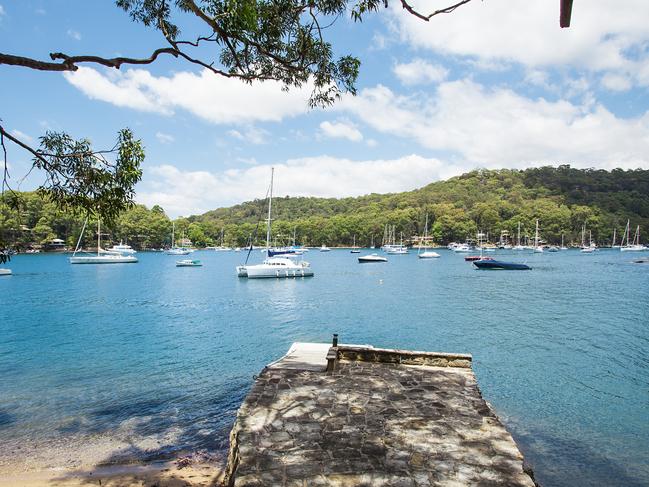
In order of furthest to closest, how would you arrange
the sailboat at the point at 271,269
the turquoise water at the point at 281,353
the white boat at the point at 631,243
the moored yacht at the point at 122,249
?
the white boat at the point at 631,243
the moored yacht at the point at 122,249
the sailboat at the point at 271,269
the turquoise water at the point at 281,353

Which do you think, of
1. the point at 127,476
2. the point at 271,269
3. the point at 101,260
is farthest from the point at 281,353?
the point at 101,260

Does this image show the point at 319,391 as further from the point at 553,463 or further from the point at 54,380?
the point at 54,380

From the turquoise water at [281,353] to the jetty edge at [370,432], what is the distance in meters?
3.06

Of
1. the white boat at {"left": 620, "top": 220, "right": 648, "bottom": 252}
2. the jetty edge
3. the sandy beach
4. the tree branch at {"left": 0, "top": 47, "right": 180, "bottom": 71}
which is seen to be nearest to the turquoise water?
the sandy beach

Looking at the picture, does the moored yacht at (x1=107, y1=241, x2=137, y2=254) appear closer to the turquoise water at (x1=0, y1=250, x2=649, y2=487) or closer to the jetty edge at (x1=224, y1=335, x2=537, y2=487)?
the turquoise water at (x1=0, y1=250, x2=649, y2=487)

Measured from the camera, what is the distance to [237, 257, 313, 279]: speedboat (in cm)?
Result: 5737

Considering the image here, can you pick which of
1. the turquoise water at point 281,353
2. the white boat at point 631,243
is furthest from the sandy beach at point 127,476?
the white boat at point 631,243

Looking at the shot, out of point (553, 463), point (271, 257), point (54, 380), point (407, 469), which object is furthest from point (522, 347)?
point (271, 257)

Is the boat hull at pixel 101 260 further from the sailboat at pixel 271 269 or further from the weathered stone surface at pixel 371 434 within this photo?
the weathered stone surface at pixel 371 434

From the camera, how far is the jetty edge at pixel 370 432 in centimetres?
586

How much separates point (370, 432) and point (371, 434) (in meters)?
0.08

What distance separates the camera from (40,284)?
178 ft

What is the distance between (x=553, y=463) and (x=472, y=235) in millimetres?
168018

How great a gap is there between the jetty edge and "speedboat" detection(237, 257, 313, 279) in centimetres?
4688
